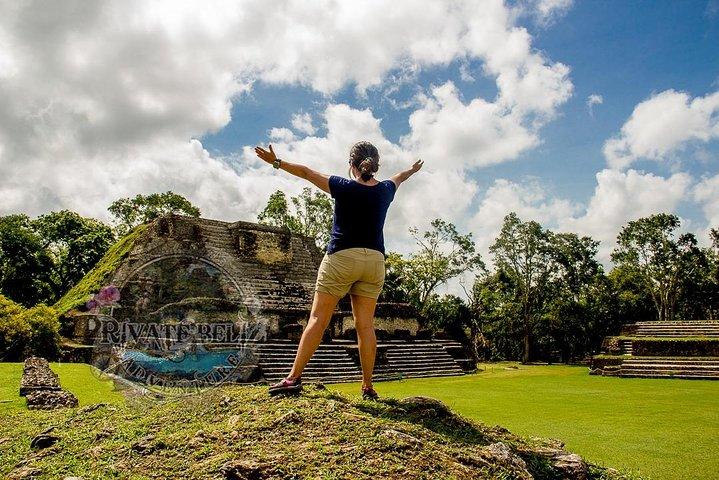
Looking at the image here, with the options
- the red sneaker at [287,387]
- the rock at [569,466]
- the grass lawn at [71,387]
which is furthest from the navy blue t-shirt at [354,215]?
the grass lawn at [71,387]

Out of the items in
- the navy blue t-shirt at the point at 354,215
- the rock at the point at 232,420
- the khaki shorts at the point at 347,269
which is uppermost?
the navy blue t-shirt at the point at 354,215

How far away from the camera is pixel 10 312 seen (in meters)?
12.2

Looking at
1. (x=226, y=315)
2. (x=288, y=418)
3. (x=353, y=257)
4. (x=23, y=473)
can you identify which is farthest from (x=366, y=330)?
(x=226, y=315)

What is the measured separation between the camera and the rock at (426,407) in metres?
3.25

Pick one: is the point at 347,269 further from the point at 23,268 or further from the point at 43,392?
the point at 23,268

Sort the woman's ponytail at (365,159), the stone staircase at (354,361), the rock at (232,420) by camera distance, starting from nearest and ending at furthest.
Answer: the rock at (232,420)
the woman's ponytail at (365,159)
the stone staircase at (354,361)

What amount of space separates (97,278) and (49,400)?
44.8 ft

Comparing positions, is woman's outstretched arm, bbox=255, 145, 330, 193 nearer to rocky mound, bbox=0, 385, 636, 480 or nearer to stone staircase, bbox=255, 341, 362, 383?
rocky mound, bbox=0, 385, 636, 480

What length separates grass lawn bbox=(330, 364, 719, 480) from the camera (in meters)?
3.89

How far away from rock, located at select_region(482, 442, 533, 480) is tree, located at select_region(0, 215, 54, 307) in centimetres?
2584

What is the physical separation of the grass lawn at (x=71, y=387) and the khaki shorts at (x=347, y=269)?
404cm

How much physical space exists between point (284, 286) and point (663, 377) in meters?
13.4

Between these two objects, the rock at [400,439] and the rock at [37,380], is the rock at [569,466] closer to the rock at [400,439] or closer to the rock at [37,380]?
the rock at [400,439]

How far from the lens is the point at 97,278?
18266mm
